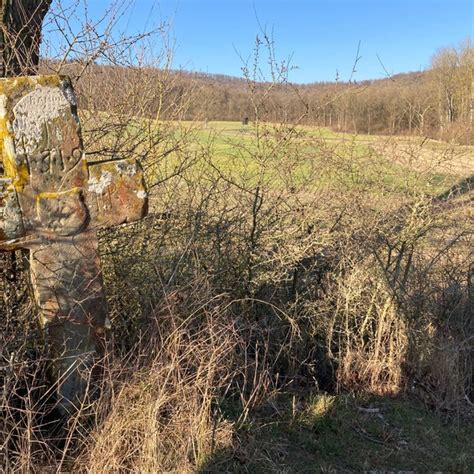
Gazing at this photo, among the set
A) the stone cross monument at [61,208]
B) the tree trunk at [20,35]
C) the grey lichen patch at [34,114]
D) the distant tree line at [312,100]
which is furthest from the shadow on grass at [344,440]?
the tree trunk at [20,35]

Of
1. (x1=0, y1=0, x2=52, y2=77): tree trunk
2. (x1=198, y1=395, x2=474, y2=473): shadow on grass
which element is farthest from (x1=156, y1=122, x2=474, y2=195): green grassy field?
(x1=198, y1=395, x2=474, y2=473): shadow on grass

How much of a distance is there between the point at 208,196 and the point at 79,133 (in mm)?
2037

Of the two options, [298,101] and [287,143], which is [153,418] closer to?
[287,143]

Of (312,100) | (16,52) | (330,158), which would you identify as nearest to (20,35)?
(16,52)

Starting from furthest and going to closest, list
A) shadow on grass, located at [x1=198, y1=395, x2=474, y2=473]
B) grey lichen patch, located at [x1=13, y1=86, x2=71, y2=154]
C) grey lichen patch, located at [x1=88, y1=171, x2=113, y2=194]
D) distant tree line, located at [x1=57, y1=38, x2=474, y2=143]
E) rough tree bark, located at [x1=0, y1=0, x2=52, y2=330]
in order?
distant tree line, located at [x1=57, y1=38, x2=474, y2=143]
rough tree bark, located at [x1=0, y1=0, x2=52, y2=330]
shadow on grass, located at [x1=198, y1=395, x2=474, y2=473]
grey lichen patch, located at [x1=88, y1=171, x2=113, y2=194]
grey lichen patch, located at [x1=13, y1=86, x2=71, y2=154]

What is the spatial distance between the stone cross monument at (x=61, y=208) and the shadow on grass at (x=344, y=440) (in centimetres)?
104

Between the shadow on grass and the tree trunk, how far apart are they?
3058mm

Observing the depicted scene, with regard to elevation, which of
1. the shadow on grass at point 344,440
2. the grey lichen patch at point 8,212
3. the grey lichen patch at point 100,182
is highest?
the grey lichen patch at point 100,182

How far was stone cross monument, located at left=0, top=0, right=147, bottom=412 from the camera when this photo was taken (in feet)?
9.04

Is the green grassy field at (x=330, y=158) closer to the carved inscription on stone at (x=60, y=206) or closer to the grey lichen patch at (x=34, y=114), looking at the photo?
the carved inscription on stone at (x=60, y=206)

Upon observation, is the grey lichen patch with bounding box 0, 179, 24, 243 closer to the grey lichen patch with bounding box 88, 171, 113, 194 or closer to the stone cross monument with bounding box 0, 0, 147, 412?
the stone cross monument with bounding box 0, 0, 147, 412

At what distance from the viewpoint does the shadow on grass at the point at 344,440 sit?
330 centimetres

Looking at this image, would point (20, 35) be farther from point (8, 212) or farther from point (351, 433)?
point (351, 433)

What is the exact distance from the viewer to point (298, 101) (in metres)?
4.86
